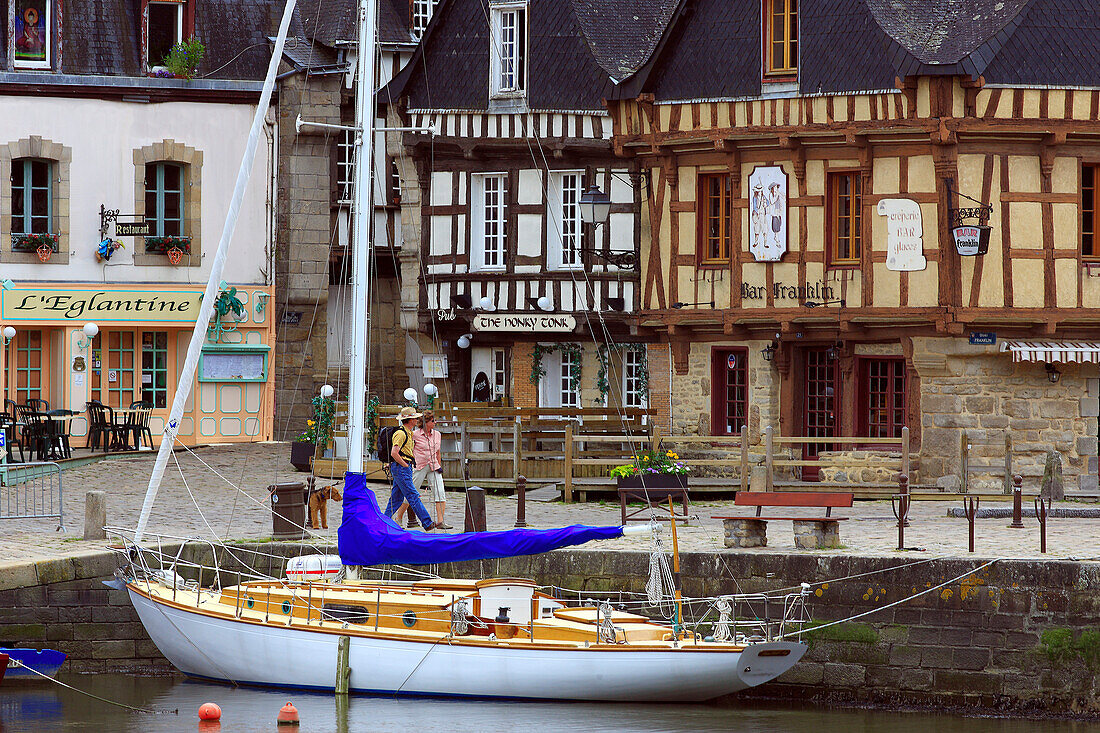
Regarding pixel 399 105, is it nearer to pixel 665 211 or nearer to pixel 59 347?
pixel 665 211

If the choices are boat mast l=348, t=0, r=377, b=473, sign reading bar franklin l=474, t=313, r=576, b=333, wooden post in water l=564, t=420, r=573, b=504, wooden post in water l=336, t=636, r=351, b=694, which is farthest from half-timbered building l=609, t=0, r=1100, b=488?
wooden post in water l=336, t=636, r=351, b=694

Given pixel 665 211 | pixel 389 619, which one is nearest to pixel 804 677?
pixel 389 619

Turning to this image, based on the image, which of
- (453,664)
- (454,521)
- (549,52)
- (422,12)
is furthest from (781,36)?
(453,664)

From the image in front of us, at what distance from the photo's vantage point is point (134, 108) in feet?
92.4

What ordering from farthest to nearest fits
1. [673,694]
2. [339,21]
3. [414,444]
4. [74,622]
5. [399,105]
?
[339,21]
[399,105]
[414,444]
[74,622]
[673,694]

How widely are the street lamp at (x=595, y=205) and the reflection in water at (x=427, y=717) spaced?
10.4m

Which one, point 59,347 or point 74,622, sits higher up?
point 59,347

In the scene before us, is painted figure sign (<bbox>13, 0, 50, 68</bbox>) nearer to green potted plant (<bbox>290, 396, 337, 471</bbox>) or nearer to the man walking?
green potted plant (<bbox>290, 396, 337, 471</bbox>)

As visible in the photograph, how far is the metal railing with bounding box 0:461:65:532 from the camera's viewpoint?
63.4 ft

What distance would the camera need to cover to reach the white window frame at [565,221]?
87.0ft

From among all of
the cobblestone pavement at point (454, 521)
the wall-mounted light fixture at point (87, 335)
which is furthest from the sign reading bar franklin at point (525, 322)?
the wall-mounted light fixture at point (87, 335)

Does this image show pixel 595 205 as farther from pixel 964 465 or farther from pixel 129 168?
pixel 129 168

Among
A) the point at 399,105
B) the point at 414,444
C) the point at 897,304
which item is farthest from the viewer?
the point at 399,105

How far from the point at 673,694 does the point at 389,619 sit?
104 inches
